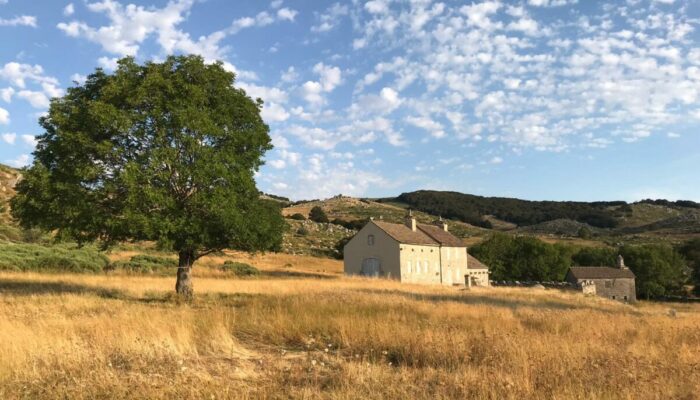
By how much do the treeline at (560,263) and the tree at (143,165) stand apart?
6829cm

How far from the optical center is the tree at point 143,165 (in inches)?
645

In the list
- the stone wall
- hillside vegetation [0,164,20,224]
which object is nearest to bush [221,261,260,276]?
hillside vegetation [0,164,20,224]

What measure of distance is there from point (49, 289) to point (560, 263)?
75552 mm

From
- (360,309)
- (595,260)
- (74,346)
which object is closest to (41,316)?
(74,346)

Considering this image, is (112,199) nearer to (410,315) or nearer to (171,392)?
(410,315)

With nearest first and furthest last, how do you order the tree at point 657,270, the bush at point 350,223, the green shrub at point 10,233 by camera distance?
the green shrub at point 10,233
the tree at point 657,270
the bush at point 350,223

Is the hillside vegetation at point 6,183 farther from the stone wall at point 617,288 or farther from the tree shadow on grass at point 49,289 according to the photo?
the stone wall at point 617,288

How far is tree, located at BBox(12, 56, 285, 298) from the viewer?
1639cm

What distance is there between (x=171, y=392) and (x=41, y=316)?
8.54 meters

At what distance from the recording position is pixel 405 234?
54250mm

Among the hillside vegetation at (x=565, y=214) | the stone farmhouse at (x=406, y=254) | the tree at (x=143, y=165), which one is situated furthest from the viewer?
the hillside vegetation at (x=565, y=214)

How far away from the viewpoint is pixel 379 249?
5291 centimetres

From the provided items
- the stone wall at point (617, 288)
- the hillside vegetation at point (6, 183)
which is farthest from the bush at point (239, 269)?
Answer: the stone wall at point (617, 288)

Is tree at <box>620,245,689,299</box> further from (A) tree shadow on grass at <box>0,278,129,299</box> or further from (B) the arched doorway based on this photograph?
(A) tree shadow on grass at <box>0,278,129,299</box>
